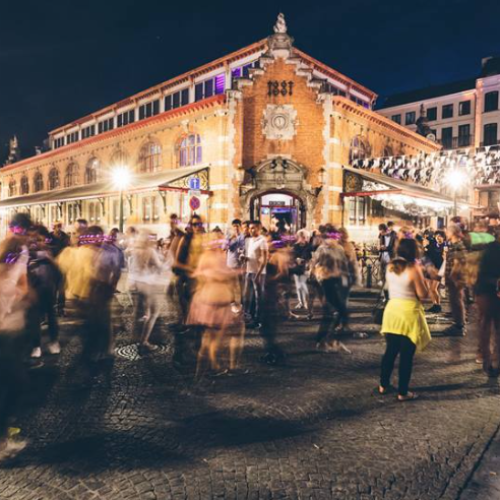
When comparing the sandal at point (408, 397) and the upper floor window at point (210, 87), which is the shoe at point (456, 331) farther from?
the upper floor window at point (210, 87)

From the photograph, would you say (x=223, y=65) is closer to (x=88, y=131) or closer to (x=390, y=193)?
(x=390, y=193)

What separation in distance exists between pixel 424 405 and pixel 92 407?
135 inches

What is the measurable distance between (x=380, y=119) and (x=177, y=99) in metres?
12.1

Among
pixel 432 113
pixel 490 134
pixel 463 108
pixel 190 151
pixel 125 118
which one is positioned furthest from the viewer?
pixel 432 113

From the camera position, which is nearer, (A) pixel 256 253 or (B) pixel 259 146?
(A) pixel 256 253

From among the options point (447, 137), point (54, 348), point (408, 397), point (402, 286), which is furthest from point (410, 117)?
point (54, 348)

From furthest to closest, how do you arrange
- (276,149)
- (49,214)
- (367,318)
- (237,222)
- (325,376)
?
(49,214) < (276,149) < (237,222) < (367,318) < (325,376)

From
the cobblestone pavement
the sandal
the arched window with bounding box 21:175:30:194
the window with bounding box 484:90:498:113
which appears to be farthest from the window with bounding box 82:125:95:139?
A: the window with bounding box 484:90:498:113

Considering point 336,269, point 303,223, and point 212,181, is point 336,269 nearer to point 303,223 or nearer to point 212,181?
point 303,223

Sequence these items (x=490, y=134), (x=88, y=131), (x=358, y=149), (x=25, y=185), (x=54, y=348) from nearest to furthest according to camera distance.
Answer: (x=54, y=348) < (x=358, y=149) < (x=88, y=131) < (x=25, y=185) < (x=490, y=134)

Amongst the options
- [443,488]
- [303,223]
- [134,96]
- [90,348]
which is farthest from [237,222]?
[134,96]

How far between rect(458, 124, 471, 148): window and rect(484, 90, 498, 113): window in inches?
93.7

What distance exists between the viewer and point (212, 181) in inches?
775

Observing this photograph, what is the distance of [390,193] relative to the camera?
18766 mm
